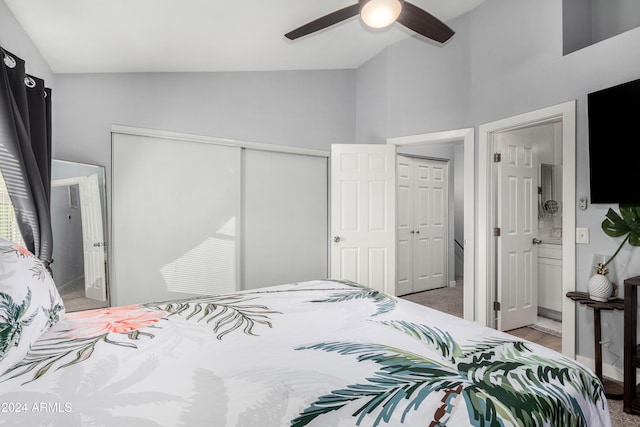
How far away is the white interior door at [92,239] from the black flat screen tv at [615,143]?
3943 mm

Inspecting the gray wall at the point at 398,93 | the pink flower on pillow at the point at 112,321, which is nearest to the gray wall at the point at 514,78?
the gray wall at the point at 398,93

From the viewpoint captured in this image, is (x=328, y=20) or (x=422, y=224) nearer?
(x=328, y=20)

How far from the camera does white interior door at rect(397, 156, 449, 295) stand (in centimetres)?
486

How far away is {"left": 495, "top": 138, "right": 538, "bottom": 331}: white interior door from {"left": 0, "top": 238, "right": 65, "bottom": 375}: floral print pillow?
134 inches

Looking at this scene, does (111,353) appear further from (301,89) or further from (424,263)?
(424,263)

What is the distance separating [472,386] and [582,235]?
2.27m

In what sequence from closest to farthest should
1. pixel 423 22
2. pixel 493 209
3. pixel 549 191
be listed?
pixel 423 22
pixel 493 209
pixel 549 191

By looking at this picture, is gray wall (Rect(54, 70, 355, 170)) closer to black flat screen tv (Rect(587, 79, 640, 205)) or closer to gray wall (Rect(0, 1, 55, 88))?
gray wall (Rect(0, 1, 55, 88))

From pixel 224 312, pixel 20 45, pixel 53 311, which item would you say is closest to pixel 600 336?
pixel 224 312

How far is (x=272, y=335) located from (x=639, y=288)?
A: 2.62m

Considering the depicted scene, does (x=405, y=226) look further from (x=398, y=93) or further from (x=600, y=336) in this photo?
(x=600, y=336)

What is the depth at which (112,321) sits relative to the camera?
1.36m

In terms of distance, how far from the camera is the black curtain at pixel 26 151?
6.03ft

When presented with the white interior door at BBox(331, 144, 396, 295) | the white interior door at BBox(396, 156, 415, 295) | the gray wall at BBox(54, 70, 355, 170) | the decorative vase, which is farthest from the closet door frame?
the decorative vase
